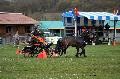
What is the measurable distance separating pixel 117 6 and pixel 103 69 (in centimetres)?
8515

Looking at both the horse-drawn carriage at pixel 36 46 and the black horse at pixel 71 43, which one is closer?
the black horse at pixel 71 43

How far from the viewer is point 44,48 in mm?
24719

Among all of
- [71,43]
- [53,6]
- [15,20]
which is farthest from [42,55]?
[53,6]

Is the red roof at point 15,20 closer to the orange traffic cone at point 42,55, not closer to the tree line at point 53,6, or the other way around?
the tree line at point 53,6

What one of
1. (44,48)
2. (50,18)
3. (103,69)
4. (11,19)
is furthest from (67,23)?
(50,18)

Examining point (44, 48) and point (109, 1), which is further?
point (109, 1)

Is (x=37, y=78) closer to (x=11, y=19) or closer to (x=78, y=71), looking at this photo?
(x=78, y=71)

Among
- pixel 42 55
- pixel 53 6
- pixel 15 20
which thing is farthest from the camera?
pixel 53 6

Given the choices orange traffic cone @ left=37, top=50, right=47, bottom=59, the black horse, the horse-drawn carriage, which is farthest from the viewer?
the horse-drawn carriage

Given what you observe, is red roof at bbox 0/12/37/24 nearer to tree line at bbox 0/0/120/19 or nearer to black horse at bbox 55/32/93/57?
tree line at bbox 0/0/120/19

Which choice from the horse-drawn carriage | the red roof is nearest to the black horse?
the horse-drawn carriage

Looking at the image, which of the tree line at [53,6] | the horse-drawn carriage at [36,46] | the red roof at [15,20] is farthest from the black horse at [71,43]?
the tree line at [53,6]

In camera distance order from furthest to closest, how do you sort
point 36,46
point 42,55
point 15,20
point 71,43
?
point 15,20
point 36,46
point 71,43
point 42,55

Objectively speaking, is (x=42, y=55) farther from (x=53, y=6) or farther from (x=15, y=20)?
(x=53, y=6)
